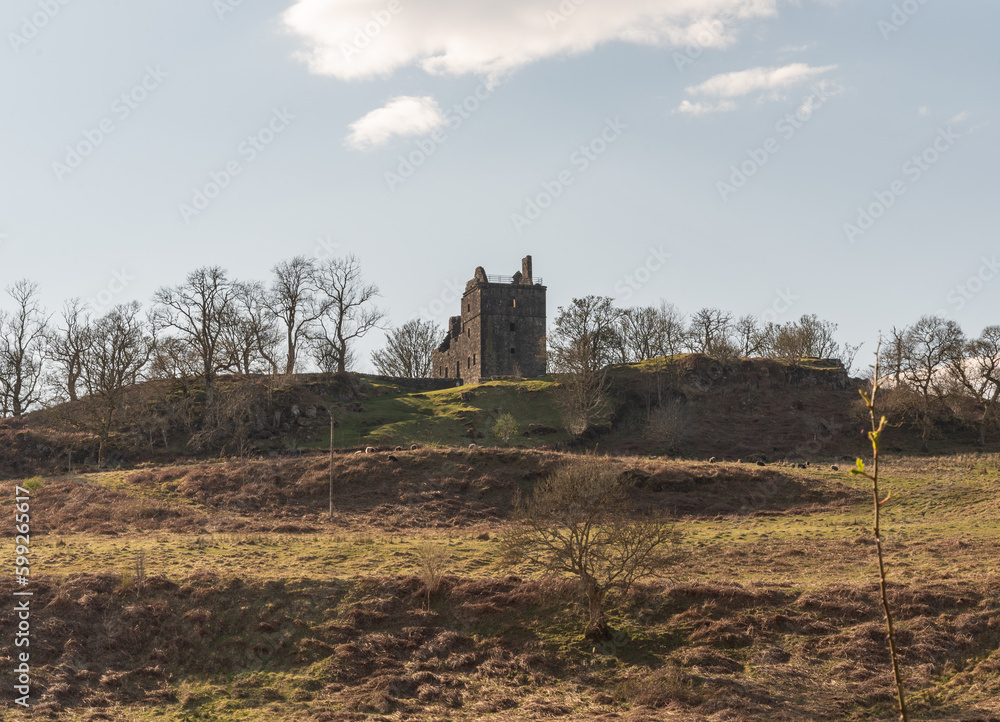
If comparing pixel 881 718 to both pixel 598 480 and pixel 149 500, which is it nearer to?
pixel 598 480

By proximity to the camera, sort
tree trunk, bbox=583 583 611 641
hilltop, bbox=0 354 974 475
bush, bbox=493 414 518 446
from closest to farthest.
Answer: tree trunk, bbox=583 583 611 641
bush, bbox=493 414 518 446
hilltop, bbox=0 354 974 475

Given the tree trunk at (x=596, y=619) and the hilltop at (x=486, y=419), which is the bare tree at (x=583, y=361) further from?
the tree trunk at (x=596, y=619)

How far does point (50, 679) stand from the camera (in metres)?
24.2

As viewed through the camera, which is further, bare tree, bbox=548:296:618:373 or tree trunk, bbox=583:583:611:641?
bare tree, bbox=548:296:618:373

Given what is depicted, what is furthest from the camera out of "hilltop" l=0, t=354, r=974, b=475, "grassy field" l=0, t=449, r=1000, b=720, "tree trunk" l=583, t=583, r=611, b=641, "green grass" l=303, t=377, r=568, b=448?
"green grass" l=303, t=377, r=568, b=448

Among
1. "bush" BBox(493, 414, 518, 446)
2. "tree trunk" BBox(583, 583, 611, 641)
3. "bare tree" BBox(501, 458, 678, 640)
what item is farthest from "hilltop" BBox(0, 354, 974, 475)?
"tree trunk" BBox(583, 583, 611, 641)

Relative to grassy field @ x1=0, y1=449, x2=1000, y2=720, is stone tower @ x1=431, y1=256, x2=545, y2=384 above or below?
above

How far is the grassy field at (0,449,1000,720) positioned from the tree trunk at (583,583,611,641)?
0.53 metres

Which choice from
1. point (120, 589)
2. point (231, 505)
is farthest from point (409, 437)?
point (120, 589)

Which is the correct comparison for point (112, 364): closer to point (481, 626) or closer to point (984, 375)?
point (481, 626)

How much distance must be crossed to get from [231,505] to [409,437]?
19966mm

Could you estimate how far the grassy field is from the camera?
75.9 ft

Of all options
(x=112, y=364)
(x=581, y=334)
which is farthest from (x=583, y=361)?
(x=112, y=364)

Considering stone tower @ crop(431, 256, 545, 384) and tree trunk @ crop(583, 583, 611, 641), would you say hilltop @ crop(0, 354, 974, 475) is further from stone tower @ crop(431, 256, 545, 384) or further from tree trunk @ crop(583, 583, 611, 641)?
tree trunk @ crop(583, 583, 611, 641)
